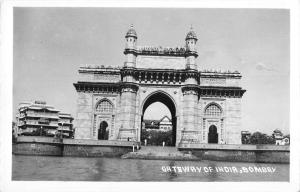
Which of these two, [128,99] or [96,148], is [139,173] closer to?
[96,148]

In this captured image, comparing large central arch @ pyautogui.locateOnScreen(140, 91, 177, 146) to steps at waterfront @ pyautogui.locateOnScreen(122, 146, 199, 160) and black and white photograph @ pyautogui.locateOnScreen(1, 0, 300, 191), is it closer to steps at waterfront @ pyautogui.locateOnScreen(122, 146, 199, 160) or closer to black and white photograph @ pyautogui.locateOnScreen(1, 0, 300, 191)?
black and white photograph @ pyautogui.locateOnScreen(1, 0, 300, 191)

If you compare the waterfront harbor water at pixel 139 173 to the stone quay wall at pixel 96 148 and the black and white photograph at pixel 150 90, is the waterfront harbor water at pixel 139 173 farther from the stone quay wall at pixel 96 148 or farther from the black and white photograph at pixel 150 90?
the stone quay wall at pixel 96 148

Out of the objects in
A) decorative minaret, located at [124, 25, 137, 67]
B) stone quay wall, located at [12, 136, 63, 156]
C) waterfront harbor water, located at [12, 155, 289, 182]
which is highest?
decorative minaret, located at [124, 25, 137, 67]

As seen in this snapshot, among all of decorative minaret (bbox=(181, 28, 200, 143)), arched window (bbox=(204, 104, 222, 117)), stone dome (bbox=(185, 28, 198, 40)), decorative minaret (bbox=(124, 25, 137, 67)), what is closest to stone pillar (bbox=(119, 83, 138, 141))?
decorative minaret (bbox=(124, 25, 137, 67))

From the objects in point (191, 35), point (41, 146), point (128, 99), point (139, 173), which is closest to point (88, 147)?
point (41, 146)

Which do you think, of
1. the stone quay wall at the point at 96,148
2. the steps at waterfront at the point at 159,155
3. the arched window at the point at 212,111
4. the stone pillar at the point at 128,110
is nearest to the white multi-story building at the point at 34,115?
the stone quay wall at the point at 96,148
